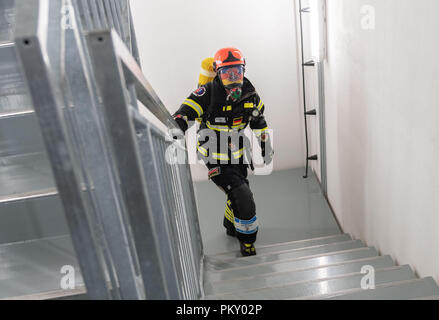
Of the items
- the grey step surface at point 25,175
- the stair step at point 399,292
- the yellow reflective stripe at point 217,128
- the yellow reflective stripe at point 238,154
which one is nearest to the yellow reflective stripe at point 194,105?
the yellow reflective stripe at point 217,128

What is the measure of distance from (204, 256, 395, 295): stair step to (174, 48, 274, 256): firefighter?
0.85m

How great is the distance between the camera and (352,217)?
2879 millimetres

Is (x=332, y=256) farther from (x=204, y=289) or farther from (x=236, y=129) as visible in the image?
(x=236, y=129)

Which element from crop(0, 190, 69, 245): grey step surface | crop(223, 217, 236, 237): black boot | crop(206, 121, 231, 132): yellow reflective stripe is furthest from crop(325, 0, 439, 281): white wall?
crop(0, 190, 69, 245): grey step surface

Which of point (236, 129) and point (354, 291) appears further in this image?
point (236, 129)

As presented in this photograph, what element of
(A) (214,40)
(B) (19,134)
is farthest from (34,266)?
(A) (214,40)

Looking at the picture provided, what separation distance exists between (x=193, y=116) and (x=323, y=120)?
4.85ft

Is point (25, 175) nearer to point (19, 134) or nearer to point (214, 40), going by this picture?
point (19, 134)

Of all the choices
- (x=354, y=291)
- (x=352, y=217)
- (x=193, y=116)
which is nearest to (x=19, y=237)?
(x=354, y=291)

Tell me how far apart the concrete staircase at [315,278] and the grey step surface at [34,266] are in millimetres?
769

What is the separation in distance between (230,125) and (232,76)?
45 centimetres

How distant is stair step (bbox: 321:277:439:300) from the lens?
1466 millimetres

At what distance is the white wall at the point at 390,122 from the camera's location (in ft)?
4.73

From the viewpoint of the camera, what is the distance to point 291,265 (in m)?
2.30
